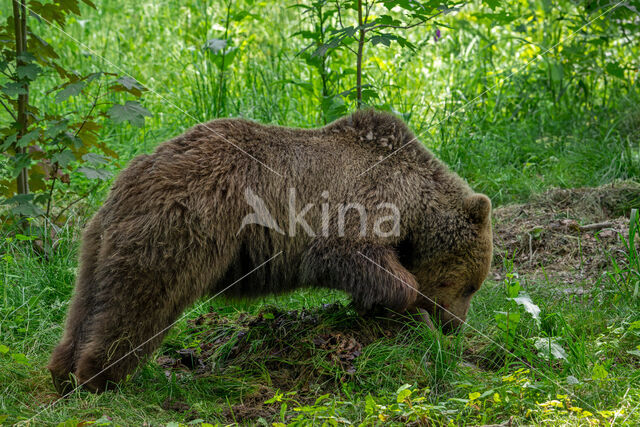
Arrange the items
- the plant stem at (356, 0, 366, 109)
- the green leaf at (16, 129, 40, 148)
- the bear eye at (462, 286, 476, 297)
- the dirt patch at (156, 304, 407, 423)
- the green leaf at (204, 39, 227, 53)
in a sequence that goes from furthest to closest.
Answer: the green leaf at (204, 39, 227, 53)
the plant stem at (356, 0, 366, 109)
the green leaf at (16, 129, 40, 148)
the bear eye at (462, 286, 476, 297)
the dirt patch at (156, 304, 407, 423)

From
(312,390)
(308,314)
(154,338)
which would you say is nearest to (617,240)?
(308,314)

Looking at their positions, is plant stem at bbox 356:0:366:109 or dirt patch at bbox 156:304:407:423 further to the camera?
plant stem at bbox 356:0:366:109

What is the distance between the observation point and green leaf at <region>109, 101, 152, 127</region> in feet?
15.7

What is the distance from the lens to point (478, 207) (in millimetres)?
4555

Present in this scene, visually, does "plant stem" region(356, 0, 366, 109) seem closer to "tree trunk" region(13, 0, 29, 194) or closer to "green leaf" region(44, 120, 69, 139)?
"green leaf" region(44, 120, 69, 139)

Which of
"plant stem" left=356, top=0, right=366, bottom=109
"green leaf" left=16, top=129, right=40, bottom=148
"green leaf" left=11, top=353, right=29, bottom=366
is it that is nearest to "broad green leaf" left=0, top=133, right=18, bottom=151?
"green leaf" left=16, top=129, right=40, bottom=148

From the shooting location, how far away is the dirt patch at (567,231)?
18.4 feet

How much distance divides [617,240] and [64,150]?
450cm

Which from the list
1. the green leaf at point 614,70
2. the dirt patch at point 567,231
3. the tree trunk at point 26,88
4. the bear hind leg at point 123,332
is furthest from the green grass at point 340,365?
the green leaf at point 614,70

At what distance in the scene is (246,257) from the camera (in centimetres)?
423

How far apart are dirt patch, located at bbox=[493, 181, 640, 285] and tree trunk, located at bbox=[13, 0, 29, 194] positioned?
12.8 ft

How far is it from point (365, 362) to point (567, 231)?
2838 millimetres

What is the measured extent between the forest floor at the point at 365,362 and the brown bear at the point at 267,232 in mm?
256

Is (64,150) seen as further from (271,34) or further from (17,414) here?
(271,34)
